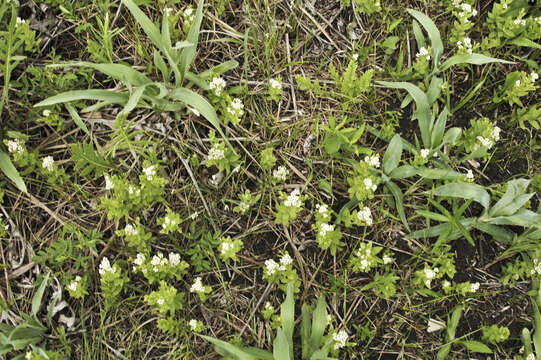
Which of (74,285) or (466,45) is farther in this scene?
(466,45)

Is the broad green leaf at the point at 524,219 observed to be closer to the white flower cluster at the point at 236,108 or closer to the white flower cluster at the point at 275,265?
the white flower cluster at the point at 275,265

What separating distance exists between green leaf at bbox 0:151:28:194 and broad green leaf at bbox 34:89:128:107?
1.45 feet

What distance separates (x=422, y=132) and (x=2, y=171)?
2876 mm

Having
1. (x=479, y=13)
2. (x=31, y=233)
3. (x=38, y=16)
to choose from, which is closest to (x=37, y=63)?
(x=38, y=16)

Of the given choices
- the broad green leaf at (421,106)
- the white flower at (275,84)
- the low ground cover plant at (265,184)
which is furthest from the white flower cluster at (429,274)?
the white flower at (275,84)

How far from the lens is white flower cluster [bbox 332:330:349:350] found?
102 inches

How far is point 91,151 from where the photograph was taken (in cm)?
271

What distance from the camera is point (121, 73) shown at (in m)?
2.66

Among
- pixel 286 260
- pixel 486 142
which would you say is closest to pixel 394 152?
pixel 486 142

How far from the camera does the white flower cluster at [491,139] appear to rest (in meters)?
2.86

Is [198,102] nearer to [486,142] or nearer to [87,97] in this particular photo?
[87,97]

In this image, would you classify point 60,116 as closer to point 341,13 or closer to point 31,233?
point 31,233

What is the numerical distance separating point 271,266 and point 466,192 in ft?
4.54

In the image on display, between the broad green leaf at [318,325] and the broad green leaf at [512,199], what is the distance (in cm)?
131
